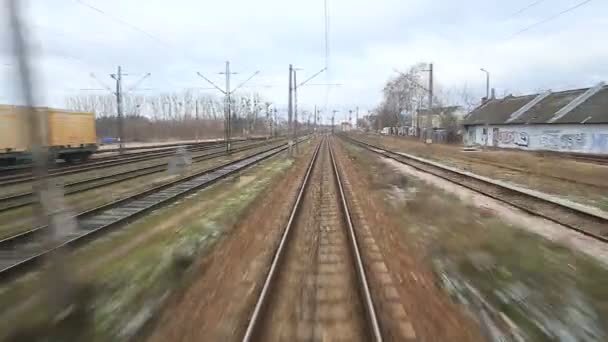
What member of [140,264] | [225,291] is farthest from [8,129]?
[225,291]

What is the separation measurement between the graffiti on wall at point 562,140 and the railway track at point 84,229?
1376 inches

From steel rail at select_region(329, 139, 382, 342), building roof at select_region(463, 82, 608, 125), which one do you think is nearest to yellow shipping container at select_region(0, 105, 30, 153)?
steel rail at select_region(329, 139, 382, 342)

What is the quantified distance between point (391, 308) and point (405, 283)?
3.58 feet

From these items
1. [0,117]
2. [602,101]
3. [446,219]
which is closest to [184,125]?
[0,117]

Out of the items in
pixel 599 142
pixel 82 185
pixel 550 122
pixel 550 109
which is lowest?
pixel 82 185

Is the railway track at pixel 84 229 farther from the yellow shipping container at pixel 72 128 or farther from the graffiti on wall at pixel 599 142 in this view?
the graffiti on wall at pixel 599 142

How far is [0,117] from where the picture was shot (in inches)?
931

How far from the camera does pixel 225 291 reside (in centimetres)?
635

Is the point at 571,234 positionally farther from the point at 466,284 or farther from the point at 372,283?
the point at 372,283

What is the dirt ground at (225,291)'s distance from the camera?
197 inches

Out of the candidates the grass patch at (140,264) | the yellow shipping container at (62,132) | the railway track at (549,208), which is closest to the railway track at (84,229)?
the grass patch at (140,264)

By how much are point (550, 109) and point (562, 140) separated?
5.87m

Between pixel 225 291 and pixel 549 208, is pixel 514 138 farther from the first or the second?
pixel 225 291

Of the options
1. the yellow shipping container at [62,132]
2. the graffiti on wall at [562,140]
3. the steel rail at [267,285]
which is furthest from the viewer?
the graffiti on wall at [562,140]
